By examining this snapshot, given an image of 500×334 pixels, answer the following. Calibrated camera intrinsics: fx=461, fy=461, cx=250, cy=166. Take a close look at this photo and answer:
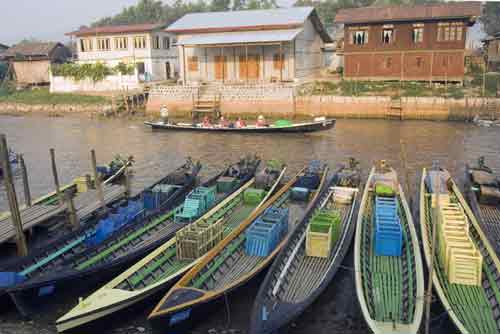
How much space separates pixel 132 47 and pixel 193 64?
8.31 metres

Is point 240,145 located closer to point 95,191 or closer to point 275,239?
point 95,191

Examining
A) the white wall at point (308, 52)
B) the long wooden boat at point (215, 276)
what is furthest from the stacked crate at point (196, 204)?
the white wall at point (308, 52)

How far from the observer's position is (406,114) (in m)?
34.9

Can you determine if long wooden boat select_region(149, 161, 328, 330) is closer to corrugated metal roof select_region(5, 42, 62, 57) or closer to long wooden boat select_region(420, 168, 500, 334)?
long wooden boat select_region(420, 168, 500, 334)

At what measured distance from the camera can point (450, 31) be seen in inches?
1457

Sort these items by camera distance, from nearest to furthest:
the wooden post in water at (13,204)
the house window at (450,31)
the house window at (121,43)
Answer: the wooden post in water at (13,204) → the house window at (450,31) → the house window at (121,43)

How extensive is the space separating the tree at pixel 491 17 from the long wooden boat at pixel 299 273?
66.3 metres

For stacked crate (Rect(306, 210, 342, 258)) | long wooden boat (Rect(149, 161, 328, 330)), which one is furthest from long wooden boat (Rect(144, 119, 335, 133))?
stacked crate (Rect(306, 210, 342, 258))

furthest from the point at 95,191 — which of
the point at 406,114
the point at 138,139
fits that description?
the point at 406,114

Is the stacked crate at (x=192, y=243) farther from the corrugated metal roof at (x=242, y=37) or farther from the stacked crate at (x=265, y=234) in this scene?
the corrugated metal roof at (x=242, y=37)

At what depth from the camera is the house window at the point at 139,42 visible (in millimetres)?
46750

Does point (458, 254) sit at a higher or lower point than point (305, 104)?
lower

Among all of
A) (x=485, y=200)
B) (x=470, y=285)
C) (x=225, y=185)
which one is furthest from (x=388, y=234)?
(x=225, y=185)

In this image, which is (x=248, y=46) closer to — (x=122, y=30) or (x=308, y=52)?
(x=308, y=52)
